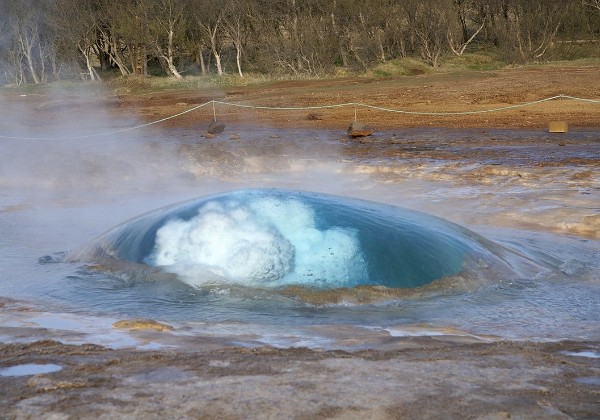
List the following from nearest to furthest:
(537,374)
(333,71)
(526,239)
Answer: (537,374) < (526,239) < (333,71)

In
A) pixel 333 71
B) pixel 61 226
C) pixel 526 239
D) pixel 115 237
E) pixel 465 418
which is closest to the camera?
pixel 465 418

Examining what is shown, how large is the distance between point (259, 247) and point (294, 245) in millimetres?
183

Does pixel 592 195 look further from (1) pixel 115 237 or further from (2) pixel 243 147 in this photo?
(2) pixel 243 147

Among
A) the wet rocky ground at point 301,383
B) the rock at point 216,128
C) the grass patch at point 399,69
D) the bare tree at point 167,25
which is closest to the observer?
the wet rocky ground at point 301,383

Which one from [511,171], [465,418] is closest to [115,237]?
[465,418]

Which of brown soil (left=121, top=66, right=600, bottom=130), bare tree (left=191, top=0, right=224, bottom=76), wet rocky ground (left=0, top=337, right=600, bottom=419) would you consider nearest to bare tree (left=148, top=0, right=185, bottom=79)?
bare tree (left=191, top=0, right=224, bottom=76)

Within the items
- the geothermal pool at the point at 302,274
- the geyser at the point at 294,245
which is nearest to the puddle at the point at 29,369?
the geothermal pool at the point at 302,274

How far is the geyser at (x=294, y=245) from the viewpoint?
4656 mm

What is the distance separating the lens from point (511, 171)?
10.6 m

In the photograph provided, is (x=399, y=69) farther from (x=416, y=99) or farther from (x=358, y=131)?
(x=358, y=131)

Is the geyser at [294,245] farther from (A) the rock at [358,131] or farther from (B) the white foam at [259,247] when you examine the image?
(A) the rock at [358,131]

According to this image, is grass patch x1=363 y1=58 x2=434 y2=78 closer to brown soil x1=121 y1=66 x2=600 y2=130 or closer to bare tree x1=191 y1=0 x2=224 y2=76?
brown soil x1=121 y1=66 x2=600 y2=130

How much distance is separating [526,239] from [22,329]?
13.5ft

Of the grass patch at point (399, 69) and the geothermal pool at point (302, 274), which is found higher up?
the geothermal pool at point (302, 274)
